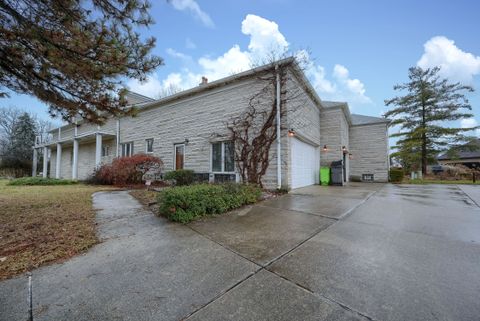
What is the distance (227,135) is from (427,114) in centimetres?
1728

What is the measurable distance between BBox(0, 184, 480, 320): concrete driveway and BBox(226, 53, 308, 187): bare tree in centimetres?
409

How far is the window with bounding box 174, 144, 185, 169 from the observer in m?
10.1

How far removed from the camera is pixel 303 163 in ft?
29.9

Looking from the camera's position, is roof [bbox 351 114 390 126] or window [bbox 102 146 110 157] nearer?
roof [bbox 351 114 390 126]

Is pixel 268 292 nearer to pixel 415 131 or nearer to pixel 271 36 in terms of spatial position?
pixel 271 36

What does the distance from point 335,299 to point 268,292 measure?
0.57 meters

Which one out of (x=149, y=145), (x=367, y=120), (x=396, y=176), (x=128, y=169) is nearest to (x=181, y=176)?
(x=128, y=169)

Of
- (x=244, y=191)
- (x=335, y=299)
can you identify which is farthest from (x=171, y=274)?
(x=244, y=191)

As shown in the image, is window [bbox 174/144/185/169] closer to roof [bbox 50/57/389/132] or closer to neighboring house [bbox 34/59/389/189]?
neighboring house [bbox 34/59/389/189]

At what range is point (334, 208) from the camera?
15.5 ft

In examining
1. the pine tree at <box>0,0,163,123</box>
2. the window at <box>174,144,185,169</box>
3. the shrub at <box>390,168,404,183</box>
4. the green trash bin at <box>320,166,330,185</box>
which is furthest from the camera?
the shrub at <box>390,168,404,183</box>

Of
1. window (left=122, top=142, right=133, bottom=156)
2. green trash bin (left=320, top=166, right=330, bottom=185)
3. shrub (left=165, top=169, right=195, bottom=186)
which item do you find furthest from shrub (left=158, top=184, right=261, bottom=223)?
window (left=122, top=142, right=133, bottom=156)

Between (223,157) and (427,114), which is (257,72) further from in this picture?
(427,114)

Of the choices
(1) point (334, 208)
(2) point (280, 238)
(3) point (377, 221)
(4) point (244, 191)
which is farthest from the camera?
(4) point (244, 191)
